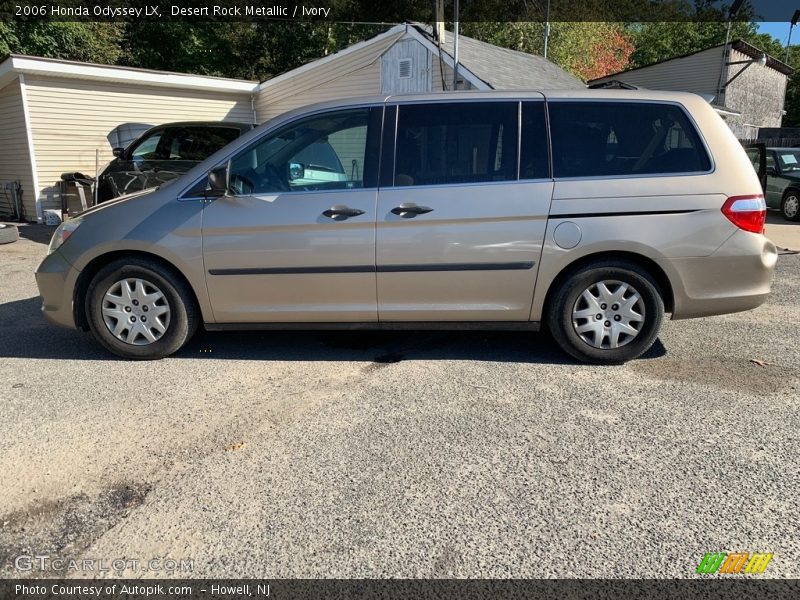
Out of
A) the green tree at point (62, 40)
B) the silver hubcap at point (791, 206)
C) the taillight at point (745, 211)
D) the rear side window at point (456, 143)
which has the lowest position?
the silver hubcap at point (791, 206)

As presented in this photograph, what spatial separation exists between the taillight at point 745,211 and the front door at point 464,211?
3.95ft

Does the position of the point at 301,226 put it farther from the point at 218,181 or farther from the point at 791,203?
the point at 791,203

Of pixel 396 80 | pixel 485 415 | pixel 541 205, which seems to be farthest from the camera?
pixel 396 80

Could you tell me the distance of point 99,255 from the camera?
4.22 m

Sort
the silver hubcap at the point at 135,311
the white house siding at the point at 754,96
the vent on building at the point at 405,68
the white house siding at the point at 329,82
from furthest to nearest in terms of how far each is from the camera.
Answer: the white house siding at the point at 754,96
the white house siding at the point at 329,82
the vent on building at the point at 405,68
the silver hubcap at the point at 135,311

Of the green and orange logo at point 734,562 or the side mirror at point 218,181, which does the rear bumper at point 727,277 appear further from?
the side mirror at point 218,181

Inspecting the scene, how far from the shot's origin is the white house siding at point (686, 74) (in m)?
23.8

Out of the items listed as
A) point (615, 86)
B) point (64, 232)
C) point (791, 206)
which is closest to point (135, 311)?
point (64, 232)

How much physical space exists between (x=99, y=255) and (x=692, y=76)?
26.5 m

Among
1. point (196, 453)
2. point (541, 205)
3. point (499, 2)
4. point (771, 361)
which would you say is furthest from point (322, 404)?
point (499, 2)

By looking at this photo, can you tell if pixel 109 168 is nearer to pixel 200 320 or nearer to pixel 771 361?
pixel 200 320

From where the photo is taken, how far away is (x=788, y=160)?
13.4 m

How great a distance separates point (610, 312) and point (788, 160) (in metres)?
12.4
